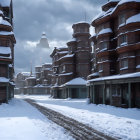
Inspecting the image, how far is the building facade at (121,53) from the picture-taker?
80.4ft

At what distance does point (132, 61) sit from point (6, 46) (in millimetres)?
19705

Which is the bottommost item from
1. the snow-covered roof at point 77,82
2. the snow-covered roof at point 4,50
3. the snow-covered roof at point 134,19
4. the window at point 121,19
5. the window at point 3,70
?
the snow-covered roof at point 77,82

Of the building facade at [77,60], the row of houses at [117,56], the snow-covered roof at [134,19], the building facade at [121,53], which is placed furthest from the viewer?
the building facade at [77,60]

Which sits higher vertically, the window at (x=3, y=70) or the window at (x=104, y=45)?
the window at (x=104, y=45)

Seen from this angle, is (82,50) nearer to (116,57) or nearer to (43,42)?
(116,57)

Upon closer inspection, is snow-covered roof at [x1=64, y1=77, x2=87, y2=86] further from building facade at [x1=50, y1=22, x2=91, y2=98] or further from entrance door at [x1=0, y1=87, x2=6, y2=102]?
entrance door at [x1=0, y1=87, x2=6, y2=102]

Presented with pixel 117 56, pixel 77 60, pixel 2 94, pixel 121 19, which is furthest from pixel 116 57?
pixel 77 60

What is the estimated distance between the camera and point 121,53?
26.9 metres

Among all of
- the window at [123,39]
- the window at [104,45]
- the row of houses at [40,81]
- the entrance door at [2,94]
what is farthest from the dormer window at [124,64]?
the row of houses at [40,81]

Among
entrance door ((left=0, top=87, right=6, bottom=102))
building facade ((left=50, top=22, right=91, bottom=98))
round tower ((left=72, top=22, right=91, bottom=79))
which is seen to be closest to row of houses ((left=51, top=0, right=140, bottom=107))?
building facade ((left=50, top=22, right=91, bottom=98))

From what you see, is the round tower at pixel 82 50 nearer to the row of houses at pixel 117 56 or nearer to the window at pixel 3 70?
the row of houses at pixel 117 56

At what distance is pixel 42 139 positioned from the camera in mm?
10070

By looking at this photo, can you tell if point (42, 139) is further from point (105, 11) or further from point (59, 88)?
point (59, 88)

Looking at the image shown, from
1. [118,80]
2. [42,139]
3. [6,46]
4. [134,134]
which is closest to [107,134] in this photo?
[134,134]
